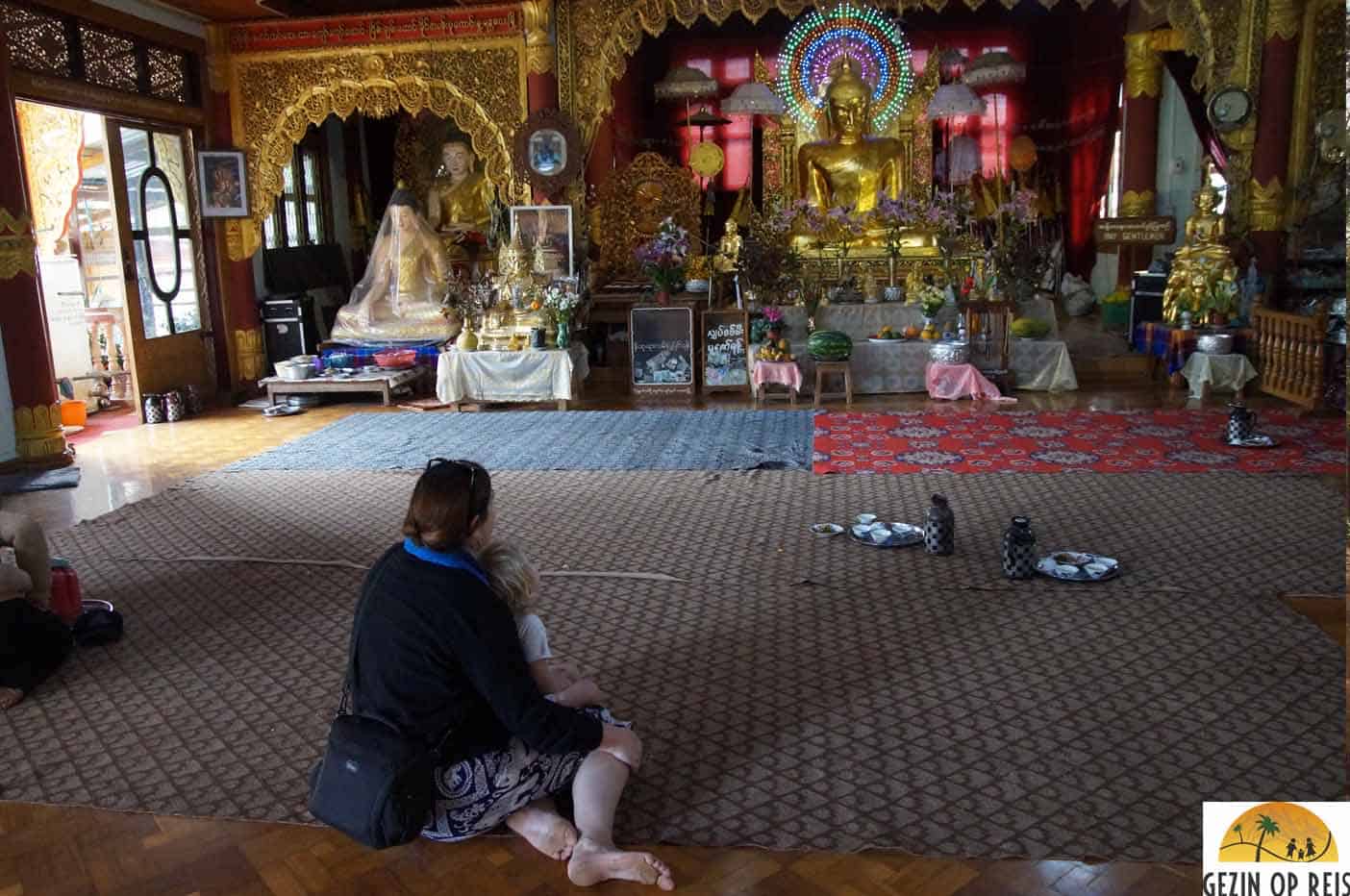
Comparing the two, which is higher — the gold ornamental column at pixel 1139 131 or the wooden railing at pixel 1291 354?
the gold ornamental column at pixel 1139 131

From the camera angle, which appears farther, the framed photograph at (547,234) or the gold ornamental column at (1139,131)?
the gold ornamental column at (1139,131)

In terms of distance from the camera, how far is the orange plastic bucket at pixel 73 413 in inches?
312

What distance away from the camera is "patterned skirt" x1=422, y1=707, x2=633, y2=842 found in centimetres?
228

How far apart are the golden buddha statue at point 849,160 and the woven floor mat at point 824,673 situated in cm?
686

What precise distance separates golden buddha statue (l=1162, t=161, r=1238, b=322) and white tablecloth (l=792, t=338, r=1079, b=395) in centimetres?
94

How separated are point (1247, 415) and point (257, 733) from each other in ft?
18.1

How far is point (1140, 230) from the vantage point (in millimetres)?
9109

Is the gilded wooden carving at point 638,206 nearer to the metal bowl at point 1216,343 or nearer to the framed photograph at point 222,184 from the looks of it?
the framed photograph at point 222,184

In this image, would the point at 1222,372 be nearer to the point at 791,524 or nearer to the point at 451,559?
the point at 791,524

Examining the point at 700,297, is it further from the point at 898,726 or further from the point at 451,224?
the point at 898,726

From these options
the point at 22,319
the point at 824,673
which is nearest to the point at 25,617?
the point at 824,673

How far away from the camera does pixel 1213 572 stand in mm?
3967

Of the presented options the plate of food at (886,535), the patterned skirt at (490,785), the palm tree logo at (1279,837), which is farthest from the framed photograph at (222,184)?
the palm tree logo at (1279,837)

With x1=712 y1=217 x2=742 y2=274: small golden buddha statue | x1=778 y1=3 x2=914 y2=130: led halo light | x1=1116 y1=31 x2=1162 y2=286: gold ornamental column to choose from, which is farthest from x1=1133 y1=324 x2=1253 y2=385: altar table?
x1=778 y1=3 x2=914 y2=130: led halo light
